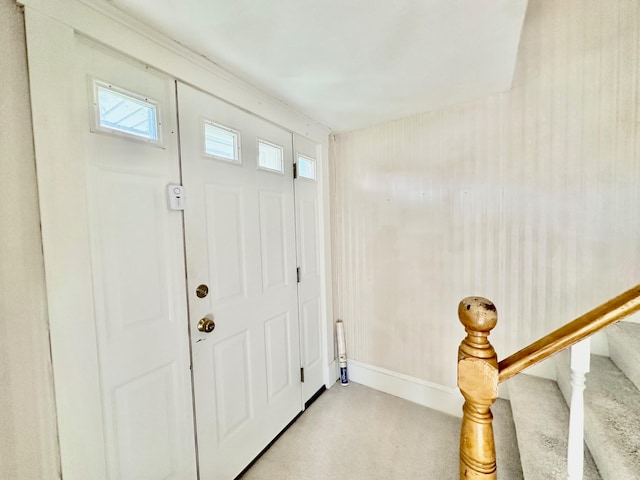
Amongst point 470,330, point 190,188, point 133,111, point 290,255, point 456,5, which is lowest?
point 470,330

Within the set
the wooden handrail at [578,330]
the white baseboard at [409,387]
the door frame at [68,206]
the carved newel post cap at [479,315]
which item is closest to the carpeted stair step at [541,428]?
the white baseboard at [409,387]

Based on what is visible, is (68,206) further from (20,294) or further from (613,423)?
(613,423)

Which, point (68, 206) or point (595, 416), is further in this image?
point (595, 416)

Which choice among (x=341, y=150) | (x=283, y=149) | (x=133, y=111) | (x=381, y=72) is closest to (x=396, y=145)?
(x=341, y=150)

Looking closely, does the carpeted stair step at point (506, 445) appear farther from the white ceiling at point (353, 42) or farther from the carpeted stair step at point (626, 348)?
the white ceiling at point (353, 42)

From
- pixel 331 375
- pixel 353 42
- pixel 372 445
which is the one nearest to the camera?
pixel 353 42

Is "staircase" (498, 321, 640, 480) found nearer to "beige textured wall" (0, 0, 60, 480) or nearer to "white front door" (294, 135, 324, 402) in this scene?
"white front door" (294, 135, 324, 402)

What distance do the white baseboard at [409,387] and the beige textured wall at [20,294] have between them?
2039 mm

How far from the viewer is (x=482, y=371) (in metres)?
0.75

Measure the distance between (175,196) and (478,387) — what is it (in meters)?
1.36

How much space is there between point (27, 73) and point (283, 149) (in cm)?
123

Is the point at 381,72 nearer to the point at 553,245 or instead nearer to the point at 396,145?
the point at 396,145

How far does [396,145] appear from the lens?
2.11 meters

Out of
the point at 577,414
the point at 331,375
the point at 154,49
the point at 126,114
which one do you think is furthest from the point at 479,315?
the point at 331,375
